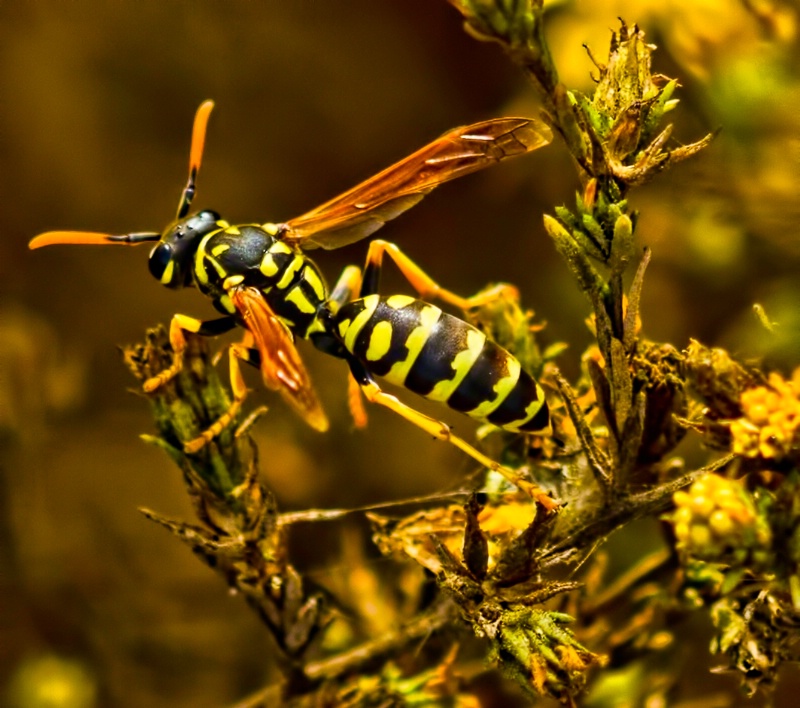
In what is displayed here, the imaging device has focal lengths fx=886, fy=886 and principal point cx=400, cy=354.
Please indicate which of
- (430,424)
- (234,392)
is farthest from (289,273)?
(430,424)

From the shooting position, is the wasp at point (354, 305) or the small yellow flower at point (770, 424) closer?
the small yellow flower at point (770, 424)

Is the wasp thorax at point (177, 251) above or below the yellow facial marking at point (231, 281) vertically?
above

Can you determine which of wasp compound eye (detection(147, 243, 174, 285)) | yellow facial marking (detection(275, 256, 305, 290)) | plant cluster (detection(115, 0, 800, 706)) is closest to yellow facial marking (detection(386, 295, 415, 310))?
plant cluster (detection(115, 0, 800, 706))

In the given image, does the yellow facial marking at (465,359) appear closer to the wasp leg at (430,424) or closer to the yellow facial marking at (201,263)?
the wasp leg at (430,424)

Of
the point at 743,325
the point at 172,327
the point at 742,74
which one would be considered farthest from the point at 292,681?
the point at 742,74

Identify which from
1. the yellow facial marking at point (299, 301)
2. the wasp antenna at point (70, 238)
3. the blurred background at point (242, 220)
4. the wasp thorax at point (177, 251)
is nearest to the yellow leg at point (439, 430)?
the blurred background at point (242, 220)

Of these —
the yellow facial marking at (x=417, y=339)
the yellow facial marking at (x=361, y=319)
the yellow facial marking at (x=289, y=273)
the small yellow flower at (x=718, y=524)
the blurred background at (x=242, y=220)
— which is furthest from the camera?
the blurred background at (x=242, y=220)

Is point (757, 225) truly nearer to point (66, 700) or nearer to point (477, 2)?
point (477, 2)

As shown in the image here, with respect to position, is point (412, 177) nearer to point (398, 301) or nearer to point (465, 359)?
point (398, 301)
